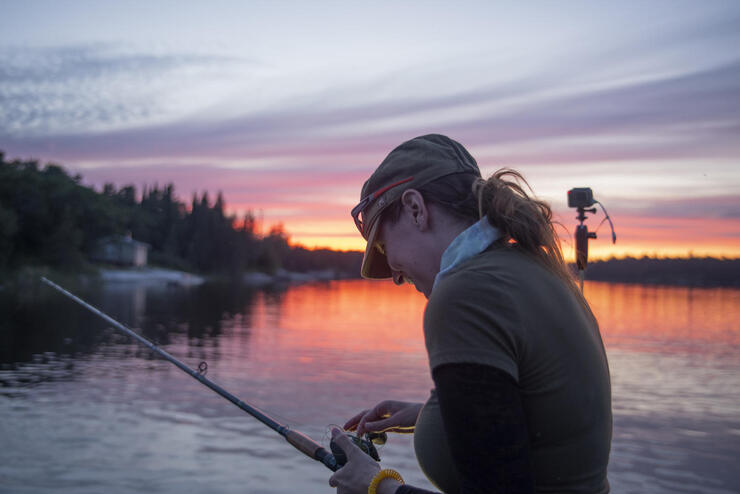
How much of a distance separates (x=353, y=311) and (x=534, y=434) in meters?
30.3

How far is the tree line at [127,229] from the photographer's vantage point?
166ft

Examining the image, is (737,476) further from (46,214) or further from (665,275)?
(46,214)

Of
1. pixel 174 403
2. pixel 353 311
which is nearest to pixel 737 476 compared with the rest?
pixel 174 403

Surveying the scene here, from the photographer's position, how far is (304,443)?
7.12ft

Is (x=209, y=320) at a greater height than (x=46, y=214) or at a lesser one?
lesser

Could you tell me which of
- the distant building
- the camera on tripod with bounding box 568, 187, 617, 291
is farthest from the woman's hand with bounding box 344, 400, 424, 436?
the distant building

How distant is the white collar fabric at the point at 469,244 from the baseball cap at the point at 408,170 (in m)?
0.14

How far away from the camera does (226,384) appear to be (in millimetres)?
11828

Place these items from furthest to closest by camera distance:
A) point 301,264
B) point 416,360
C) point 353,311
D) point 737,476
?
point 301,264
point 353,311
point 416,360
point 737,476

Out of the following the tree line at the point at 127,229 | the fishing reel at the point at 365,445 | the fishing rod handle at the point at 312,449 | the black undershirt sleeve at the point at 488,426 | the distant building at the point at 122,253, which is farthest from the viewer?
the distant building at the point at 122,253

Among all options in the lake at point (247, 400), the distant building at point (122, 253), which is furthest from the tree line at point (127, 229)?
the lake at point (247, 400)

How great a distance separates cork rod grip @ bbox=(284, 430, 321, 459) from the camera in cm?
210

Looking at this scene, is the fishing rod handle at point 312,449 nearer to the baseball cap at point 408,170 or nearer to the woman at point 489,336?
the woman at point 489,336

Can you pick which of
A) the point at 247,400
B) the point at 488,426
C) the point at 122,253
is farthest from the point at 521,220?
the point at 122,253
